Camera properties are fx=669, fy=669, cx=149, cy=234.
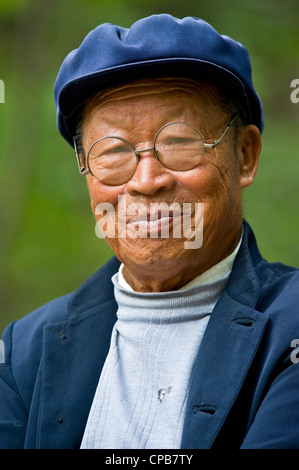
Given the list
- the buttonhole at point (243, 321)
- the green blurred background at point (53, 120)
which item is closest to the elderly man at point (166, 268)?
the buttonhole at point (243, 321)

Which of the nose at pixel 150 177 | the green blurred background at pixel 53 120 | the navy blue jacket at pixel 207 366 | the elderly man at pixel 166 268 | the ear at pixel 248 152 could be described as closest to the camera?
the navy blue jacket at pixel 207 366

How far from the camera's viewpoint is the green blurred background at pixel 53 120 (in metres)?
6.27

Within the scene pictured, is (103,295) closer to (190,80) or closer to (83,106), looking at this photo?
(83,106)

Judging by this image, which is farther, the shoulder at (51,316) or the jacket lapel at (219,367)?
the shoulder at (51,316)

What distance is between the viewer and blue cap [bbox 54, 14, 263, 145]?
2.02m

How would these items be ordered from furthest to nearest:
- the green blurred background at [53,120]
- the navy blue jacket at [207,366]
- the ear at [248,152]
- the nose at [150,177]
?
1. the green blurred background at [53,120]
2. the ear at [248,152]
3. the nose at [150,177]
4. the navy blue jacket at [207,366]

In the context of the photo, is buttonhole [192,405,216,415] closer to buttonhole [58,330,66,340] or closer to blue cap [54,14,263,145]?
buttonhole [58,330,66,340]

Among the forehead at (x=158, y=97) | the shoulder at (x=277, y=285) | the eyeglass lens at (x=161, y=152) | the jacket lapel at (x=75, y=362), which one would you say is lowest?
the jacket lapel at (x=75, y=362)

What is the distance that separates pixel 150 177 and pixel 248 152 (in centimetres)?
47

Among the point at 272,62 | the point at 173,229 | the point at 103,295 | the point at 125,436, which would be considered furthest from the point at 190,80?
the point at 272,62

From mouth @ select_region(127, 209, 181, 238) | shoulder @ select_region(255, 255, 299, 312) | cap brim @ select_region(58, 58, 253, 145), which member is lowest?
shoulder @ select_region(255, 255, 299, 312)

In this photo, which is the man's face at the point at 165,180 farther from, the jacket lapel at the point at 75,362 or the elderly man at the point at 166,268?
the jacket lapel at the point at 75,362

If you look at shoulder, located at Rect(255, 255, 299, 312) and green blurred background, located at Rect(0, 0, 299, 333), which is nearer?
shoulder, located at Rect(255, 255, 299, 312)

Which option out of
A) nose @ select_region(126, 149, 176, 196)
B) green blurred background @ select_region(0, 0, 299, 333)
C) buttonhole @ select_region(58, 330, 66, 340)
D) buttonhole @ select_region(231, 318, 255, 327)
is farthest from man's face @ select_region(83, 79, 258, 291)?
green blurred background @ select_region(0, 0, 299, 333)
